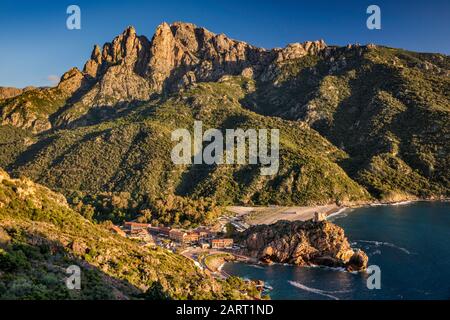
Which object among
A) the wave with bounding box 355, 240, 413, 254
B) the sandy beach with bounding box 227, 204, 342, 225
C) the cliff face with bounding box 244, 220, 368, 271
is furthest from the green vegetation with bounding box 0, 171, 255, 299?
the sandy beach with bounding box 227, 204, 342, 225


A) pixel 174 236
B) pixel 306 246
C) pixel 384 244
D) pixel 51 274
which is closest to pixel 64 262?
pixel 51 274

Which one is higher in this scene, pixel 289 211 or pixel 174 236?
pixel 289 211

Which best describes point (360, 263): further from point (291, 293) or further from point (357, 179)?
point (357, 179)

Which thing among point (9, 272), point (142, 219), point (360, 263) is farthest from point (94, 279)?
point (142, 219)

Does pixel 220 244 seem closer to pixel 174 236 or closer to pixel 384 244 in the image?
pixel 174 236

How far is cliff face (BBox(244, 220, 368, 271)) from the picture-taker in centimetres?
9238

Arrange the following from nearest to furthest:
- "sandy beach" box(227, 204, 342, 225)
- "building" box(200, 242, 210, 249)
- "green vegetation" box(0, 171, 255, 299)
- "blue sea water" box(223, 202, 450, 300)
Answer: "green vegetation" box(0, 171, 255, 299) → "blue sea water" box(223, 202, 450, 300) → "building" box(200, 242, 210, 249) → "sandy beach" box(227, 204, 342, 225)

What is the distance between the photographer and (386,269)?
289ft

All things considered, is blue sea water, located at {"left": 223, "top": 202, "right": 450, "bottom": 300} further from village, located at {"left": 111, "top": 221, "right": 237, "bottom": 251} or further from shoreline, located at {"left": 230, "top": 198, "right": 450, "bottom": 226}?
shoreline, located at {"left": 230, "top": 198, "right": 450, "bottom": 226}

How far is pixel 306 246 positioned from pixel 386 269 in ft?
52.9

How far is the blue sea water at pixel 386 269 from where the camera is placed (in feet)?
245

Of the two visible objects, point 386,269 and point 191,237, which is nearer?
point 386,269

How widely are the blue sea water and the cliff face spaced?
284 centimetres

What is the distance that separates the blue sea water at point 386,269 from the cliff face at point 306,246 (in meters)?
2.84
